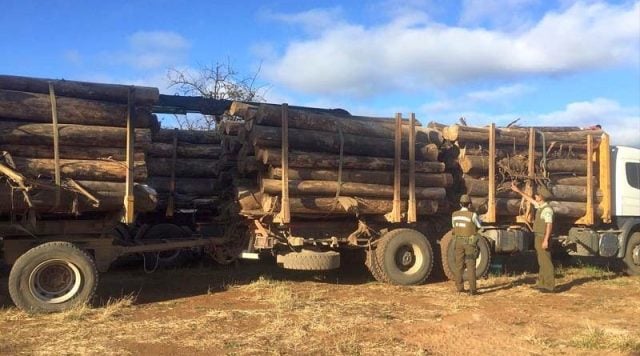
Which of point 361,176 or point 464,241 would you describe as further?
point 361,176

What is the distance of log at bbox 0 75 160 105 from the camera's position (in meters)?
9.24

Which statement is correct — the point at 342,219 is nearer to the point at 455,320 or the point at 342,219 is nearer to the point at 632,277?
the point at 455,320

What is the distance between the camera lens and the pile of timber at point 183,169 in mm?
13914

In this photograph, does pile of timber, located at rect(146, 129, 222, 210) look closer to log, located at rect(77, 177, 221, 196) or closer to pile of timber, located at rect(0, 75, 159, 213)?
log, located at rect(77, 177, 221, 196)

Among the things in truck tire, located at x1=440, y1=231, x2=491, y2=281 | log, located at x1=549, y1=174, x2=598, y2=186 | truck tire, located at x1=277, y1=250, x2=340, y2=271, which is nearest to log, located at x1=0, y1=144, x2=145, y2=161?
truck tire, located at x1=277, y1=250, x2=340, y2=271

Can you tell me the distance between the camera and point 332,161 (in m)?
11.6

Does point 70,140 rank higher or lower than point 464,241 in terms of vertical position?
higher

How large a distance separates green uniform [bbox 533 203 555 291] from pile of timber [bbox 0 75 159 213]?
7133 millimetres

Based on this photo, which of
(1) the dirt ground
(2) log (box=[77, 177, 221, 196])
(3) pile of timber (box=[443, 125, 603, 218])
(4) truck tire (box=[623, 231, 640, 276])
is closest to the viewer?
(1) the dirt ground

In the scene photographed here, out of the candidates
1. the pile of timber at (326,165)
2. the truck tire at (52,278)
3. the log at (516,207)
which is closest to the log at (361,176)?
the pile of timber at (326,165)

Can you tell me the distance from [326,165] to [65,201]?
4430 millimetres

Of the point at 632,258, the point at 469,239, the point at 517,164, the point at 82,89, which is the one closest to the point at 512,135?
the point at 517,164

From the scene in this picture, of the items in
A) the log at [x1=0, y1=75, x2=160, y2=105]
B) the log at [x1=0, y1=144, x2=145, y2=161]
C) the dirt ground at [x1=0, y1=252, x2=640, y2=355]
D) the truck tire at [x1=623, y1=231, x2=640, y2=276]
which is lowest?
the dirt ground at [x1=0, y1=252, x2=640, y2=355]

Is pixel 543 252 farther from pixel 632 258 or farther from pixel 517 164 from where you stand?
pixel 632 258
